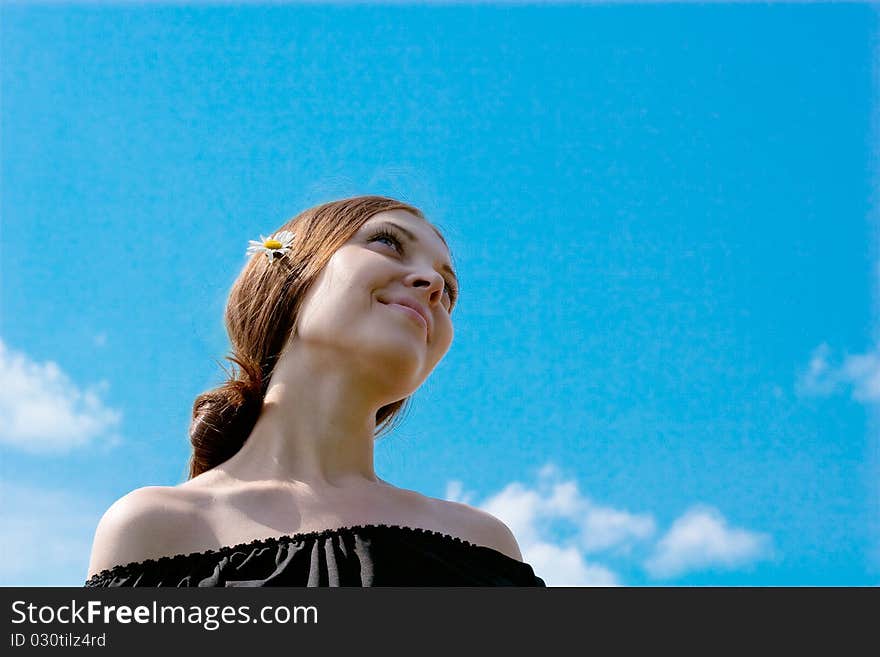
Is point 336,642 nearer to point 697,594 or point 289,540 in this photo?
point 289,540

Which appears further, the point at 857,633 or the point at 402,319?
the point at 402,319

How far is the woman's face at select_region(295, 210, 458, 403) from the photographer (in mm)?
3488

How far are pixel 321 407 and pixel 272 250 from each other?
672mm

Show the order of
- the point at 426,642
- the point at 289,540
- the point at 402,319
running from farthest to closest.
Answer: the point at 402,319 < the point at 289,540 < the point at 426,642

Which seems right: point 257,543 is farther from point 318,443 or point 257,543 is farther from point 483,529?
point 483,529

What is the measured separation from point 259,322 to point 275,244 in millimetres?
333

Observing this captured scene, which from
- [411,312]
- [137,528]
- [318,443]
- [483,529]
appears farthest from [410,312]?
[137,528]

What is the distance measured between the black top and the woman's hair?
1.96ft

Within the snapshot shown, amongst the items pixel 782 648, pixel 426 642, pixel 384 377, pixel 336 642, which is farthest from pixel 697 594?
pixel 384 377

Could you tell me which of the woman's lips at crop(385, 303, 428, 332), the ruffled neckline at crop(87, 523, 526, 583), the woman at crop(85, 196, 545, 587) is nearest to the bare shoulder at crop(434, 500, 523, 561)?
the woman at crop(85, 196, 545, 587)

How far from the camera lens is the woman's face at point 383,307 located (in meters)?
3.49

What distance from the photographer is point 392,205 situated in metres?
3.98

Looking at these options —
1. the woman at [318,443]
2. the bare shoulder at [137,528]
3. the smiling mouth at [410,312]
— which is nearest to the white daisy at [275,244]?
the woman at [318,443]

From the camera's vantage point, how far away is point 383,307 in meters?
3.53
